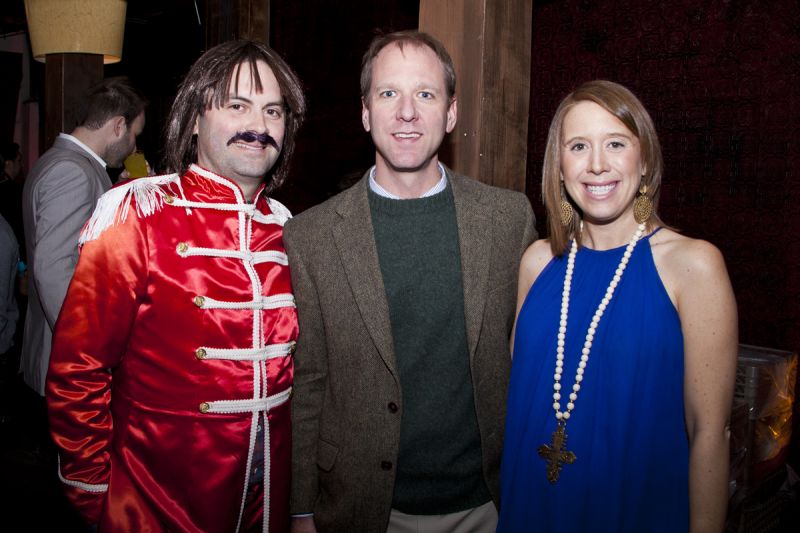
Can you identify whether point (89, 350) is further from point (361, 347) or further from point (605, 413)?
point (605, 413)

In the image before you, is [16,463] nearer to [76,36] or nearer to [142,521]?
[76,36]

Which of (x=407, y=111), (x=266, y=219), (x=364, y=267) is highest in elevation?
(x=407, y=111)

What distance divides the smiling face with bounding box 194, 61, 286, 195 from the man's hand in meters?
0.93

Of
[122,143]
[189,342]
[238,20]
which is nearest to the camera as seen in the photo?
[189,342]

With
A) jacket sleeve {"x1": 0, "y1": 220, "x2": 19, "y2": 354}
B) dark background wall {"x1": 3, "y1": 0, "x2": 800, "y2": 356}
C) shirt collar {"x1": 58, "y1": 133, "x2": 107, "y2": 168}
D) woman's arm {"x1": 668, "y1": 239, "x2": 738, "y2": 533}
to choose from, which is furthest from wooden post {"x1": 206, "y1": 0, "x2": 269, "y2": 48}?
woman's arm {"x1": 668, "y1": 239, "x2": 738, "y2": 533}

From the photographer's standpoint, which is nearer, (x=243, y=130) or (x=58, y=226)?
(x=243, y=130)

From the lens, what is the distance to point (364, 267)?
1.76 meters

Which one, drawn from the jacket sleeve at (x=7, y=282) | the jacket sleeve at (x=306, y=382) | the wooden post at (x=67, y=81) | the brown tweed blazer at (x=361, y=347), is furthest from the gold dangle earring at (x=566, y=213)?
the wooden post at (x=67, y=81)

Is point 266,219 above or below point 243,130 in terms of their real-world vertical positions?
below

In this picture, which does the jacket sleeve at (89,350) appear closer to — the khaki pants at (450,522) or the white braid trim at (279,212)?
the white braid trim at (279,212)

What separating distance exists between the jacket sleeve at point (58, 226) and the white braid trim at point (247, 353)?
4.32 ft

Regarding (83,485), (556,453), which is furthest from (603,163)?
(83,485)

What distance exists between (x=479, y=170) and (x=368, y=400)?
82 cm

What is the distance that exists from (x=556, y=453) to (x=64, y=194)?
2.28 m
